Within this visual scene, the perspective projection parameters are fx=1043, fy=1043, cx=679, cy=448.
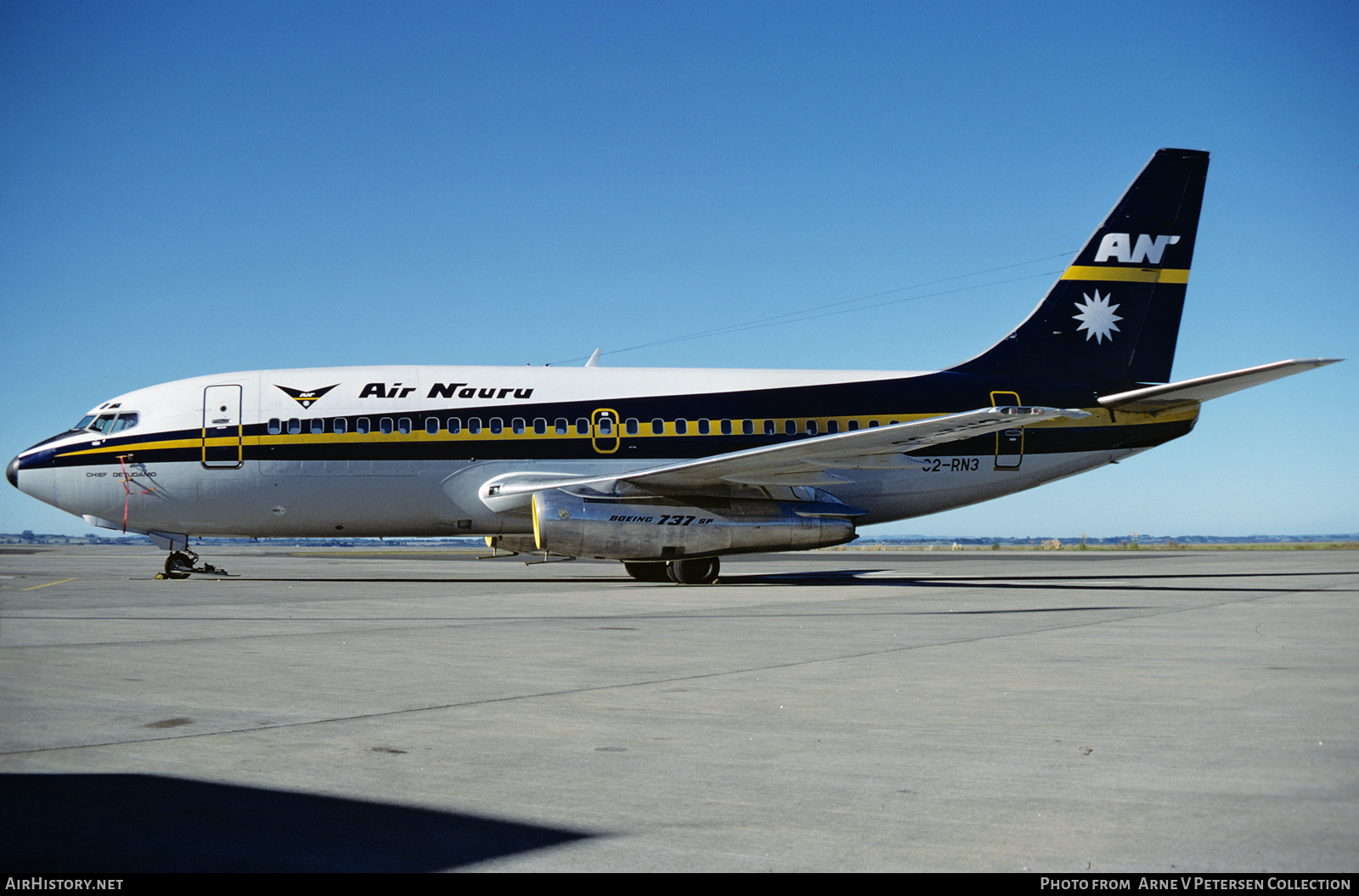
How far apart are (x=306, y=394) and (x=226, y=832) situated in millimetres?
16676

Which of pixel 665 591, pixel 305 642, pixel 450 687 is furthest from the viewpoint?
pixel 665 591

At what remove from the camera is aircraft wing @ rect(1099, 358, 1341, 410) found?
53.2 ft

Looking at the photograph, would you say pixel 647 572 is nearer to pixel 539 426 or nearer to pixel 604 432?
pixel 604 432

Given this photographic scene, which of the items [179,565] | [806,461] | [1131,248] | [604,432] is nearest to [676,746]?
[806,461]

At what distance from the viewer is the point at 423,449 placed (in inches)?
748

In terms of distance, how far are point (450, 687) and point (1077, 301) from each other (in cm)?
1873

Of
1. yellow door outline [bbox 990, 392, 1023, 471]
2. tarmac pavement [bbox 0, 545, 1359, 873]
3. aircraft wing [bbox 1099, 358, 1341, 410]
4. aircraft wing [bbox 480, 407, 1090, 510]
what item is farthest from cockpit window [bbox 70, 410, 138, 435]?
aircraft wing [bbox 1099, 358, 1341, 410]

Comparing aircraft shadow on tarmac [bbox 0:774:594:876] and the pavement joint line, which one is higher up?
aircraft shadow on tarmac [bbox 0:774:594:876]

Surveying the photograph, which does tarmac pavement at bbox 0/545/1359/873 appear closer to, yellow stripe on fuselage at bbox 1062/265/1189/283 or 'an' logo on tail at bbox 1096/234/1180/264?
yellow stripe on fuselage at bbox 1062/265/1189/283

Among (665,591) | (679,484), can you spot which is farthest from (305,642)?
(679,484)

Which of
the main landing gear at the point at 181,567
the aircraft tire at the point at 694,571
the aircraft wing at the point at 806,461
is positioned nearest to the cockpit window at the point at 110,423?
the main landing gear at the point at 181,567

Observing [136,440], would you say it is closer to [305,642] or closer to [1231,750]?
[305,642]

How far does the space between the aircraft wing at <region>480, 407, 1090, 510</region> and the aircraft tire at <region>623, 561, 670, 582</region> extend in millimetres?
2254

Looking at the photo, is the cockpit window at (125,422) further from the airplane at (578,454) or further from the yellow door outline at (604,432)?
the yellow door outline at (604,432)
